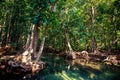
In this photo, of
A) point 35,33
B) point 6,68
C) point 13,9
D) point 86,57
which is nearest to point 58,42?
point 86,57

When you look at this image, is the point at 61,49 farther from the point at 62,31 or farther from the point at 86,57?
the point at 86,57

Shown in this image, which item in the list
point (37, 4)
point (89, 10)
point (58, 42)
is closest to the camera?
point (37, 4)

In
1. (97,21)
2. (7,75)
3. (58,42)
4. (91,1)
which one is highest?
(91,1)

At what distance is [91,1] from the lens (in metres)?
49.6

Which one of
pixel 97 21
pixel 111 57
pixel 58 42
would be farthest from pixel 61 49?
pixel 111 57

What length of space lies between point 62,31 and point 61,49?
24.6 ft

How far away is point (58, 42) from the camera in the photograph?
56469 millimetres

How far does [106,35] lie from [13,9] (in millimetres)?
26678

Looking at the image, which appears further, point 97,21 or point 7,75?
point 97,21

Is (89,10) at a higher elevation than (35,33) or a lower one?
higher

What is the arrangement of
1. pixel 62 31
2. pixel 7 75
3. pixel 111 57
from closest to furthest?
pixel 7 75, pixel 111 57, pixel 62 31

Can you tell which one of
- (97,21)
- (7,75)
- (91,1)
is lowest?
(7,75)

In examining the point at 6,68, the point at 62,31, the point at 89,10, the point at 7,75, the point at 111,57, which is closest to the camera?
the point at 7,75

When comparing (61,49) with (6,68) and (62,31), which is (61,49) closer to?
(62,31)
